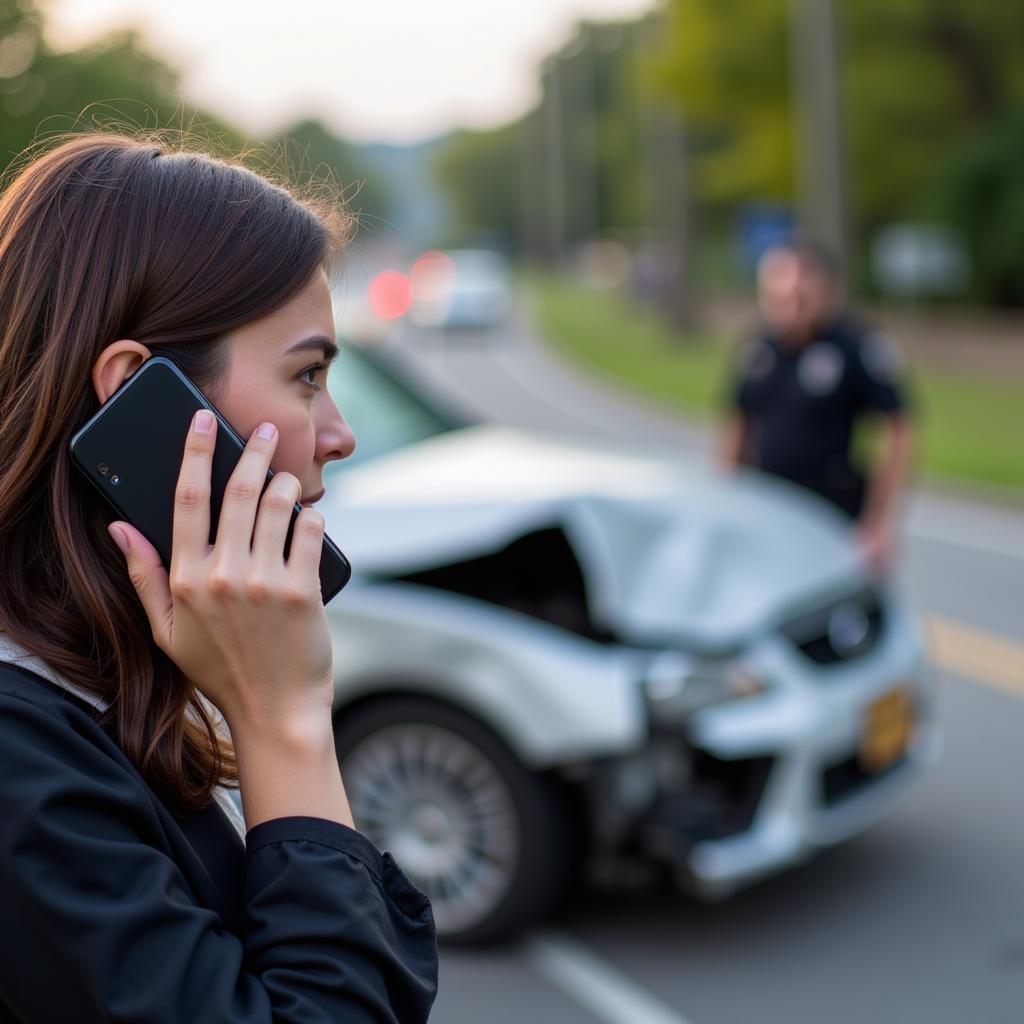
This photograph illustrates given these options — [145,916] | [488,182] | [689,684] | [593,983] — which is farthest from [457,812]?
[488,182]

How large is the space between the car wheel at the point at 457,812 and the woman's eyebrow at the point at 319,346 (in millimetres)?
2828

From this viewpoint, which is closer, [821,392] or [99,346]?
[99,346]

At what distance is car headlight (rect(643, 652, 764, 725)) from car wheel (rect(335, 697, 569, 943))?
39 cm

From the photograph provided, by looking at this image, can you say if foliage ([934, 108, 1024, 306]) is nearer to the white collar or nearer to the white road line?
the white road line

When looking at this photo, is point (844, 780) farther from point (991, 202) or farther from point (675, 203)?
Result: point (675, 203)

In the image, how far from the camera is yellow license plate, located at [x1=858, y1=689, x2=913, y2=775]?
4.66m

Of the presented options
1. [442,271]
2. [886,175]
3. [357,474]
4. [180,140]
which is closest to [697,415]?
[886,175]

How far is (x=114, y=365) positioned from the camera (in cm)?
143

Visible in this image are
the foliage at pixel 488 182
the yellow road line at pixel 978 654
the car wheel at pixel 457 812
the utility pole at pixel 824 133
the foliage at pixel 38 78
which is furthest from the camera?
the foliage at pixel 488 182

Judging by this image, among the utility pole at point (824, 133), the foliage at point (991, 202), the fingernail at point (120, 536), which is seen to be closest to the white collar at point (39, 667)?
the fingernail at point (120, 536)

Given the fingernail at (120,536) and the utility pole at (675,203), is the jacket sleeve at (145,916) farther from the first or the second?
the utility pole at (675,203)

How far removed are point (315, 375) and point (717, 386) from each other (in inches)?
933

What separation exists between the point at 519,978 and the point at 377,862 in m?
3.04

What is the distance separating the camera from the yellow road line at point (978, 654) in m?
7.44
